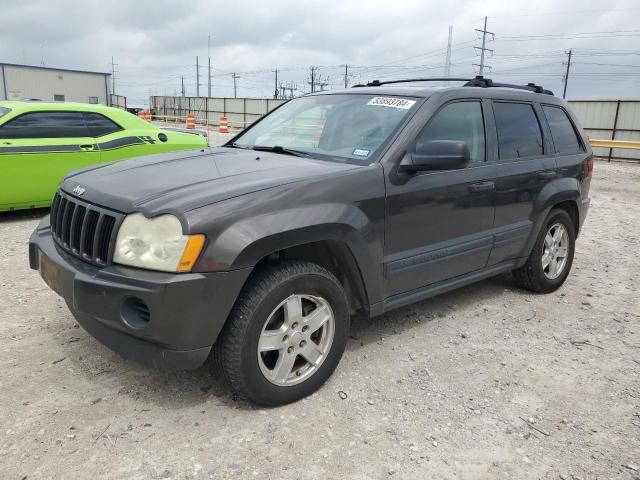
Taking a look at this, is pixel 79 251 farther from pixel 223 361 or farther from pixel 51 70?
pixel 51 70

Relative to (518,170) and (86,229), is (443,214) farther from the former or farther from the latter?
(86,229)

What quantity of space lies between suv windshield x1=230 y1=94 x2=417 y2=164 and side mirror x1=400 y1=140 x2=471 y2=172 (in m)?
0.22

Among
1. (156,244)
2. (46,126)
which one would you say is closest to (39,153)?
(46,126)

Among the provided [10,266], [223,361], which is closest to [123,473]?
[223,361]

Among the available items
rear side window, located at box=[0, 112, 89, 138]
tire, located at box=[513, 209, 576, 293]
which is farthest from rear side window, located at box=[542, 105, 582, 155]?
rear side window, located at box=[0, 112, 89, 138]

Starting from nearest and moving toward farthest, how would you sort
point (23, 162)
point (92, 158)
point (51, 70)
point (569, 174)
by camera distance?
point (569, 174) < point (23, 162) < point (92, 158) < point (51, 70)

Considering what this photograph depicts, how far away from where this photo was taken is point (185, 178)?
290 centimetres

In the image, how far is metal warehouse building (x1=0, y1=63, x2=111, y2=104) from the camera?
45731 mm

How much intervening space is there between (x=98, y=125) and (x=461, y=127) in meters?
5.34

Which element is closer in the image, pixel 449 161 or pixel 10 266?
pixel 449 161

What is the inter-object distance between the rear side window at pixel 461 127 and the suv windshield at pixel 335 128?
7.8 inches

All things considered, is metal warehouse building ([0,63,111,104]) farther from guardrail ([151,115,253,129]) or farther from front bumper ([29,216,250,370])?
front bumper ([29,216,250,370])

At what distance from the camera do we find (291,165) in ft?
10.3

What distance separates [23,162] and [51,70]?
47545 millimetres
